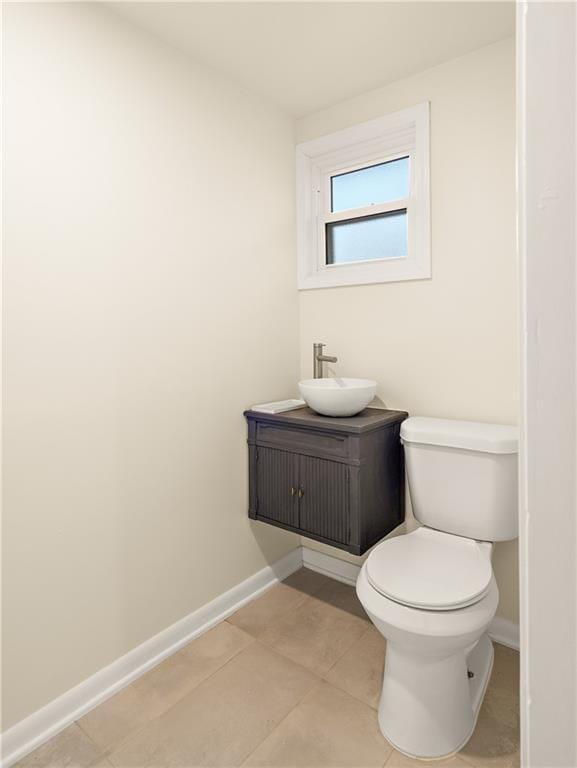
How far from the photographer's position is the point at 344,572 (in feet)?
7.70

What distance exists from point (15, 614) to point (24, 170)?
4.56 feet

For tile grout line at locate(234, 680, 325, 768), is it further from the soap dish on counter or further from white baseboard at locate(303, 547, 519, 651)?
the soap dish on counter

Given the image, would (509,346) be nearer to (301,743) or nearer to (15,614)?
(301,743)

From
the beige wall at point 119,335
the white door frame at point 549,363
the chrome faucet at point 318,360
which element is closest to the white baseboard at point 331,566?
the beige wall at point 119,335

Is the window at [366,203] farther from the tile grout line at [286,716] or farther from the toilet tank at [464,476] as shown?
the tile grout line at [286,716]

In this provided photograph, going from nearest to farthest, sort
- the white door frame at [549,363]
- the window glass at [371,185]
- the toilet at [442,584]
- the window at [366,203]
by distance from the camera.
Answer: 1. the white door frame at [549,363]
2. the toilet at [442,584]
3. the window at [366,203]
4. the window glass at [371,185]

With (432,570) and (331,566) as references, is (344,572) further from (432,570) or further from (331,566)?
(432,570)

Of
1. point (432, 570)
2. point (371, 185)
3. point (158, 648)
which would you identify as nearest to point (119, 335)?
point (158, 648)

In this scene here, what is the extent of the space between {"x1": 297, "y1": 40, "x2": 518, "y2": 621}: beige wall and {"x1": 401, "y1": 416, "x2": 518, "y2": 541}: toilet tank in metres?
0.21

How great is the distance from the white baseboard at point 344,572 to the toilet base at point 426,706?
19.9 inches

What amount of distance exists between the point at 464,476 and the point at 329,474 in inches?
21.0

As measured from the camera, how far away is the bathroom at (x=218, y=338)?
142 centimetres

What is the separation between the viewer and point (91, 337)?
1.58 m

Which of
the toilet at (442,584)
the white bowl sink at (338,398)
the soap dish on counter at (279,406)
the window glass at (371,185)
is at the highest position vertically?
the window glass at (371,185)
